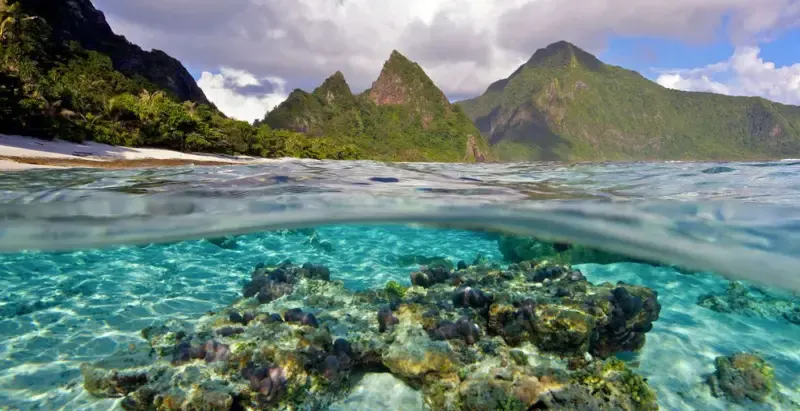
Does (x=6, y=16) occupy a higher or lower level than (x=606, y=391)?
higher

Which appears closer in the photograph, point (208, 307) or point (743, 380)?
point (743, 380)

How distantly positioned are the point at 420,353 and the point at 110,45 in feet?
236

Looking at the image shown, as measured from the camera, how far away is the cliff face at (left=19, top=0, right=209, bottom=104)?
5051 cm

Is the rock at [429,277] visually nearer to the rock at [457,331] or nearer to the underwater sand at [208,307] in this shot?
the underwater sand at [208,307]

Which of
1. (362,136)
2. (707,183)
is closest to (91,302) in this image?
(707,183)

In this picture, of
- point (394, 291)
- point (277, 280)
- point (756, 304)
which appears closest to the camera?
point (394, 291)

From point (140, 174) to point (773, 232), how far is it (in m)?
16.2

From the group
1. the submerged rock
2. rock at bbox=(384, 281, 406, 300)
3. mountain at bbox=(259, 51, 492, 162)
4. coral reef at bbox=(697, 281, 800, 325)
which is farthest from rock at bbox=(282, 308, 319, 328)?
mountain at bbox=(259, 51, 492, 162)

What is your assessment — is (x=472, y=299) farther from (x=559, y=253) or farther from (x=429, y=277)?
(x=559, y=253)

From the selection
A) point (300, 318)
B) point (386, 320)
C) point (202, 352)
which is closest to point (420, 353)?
point (386, 320)

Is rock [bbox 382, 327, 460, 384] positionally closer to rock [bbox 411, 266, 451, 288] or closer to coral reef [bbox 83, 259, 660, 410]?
coral reef [bbox 83, 259, 660, 410]

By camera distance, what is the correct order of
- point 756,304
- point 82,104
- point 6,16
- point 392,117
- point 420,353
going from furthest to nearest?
point 392,117
point 6,16
point 82,104
point 756,304
point 420,353

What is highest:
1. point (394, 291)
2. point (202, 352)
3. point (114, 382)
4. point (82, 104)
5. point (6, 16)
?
point (6, 16)

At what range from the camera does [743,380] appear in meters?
7.28
